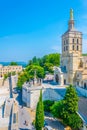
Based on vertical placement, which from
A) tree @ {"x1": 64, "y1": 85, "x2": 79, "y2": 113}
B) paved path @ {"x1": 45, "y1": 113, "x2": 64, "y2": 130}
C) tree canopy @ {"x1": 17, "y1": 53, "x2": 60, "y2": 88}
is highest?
tree canopy @ {"x1": 17, "y1": 53, "x2": 60, "y2": 88}

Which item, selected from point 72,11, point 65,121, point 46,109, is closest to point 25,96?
point 46,109

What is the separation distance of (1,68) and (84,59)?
187ft

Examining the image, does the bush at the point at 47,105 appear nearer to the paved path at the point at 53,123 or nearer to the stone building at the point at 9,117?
the paved path at the point at 53,123

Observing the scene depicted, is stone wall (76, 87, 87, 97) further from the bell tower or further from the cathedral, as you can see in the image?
the bell tower

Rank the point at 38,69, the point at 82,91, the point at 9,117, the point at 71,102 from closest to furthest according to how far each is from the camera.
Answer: the point at 71,102 → the point at 9,117 → the point at 82,91 → the point at 38,69

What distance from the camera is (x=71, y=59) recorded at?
44.2 m

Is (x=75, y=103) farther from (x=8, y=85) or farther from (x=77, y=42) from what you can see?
(x=8, y=85)

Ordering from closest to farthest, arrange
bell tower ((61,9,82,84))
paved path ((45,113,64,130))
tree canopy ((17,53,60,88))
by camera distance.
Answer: paved path ((45,113,64,130)), bell tower ((61,9,82,84)), tree canopy ((17,53,60,88))

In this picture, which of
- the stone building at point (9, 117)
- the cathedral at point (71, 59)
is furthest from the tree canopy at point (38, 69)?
the stone building at point (9, 117)

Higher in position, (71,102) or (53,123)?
(71,102)

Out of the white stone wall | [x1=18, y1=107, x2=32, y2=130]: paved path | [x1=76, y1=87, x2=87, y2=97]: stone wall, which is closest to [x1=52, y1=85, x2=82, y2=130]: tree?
[x1=18, y1=107, x2=32, y2=130]: paved path

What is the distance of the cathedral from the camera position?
4381 centimetres

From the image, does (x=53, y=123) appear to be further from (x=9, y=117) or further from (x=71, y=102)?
(x=9, y=117)

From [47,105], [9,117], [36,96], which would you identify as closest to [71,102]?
[47,105]
